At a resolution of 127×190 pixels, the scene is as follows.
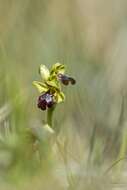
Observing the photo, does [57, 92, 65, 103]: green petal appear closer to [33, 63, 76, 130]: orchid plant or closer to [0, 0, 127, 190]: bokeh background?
[33, 63, 76, 130]: orchid plant

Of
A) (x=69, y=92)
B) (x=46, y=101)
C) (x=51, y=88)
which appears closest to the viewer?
(x=46, y=101)

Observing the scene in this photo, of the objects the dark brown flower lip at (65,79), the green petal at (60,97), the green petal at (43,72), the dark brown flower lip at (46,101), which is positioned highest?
the green petal at (43,72)

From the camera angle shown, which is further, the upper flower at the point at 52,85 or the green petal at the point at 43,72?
the green petal at the point at 43,72

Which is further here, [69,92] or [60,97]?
[69,92]

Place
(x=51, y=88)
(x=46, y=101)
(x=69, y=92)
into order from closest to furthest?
(x=46, y=101), (x=51, y=88), (x=69, y=92)

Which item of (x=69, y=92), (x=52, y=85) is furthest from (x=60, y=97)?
(x=69, y=92)

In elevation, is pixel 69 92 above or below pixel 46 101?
above

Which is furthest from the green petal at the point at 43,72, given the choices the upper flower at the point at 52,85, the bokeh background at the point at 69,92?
the bokeh background at the point at 69,92

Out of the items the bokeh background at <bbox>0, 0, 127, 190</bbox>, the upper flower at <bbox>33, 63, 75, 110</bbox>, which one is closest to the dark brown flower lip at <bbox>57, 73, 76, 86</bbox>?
the upper flower at <bbox>33, 63, 75, 110</bbox>

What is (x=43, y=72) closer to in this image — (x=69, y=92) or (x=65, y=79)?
(x=65, y=79)

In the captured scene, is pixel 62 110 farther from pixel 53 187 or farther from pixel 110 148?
pixel 53 187

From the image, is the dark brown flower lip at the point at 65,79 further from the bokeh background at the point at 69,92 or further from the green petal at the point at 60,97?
the bokeh background at the point at 69,92
